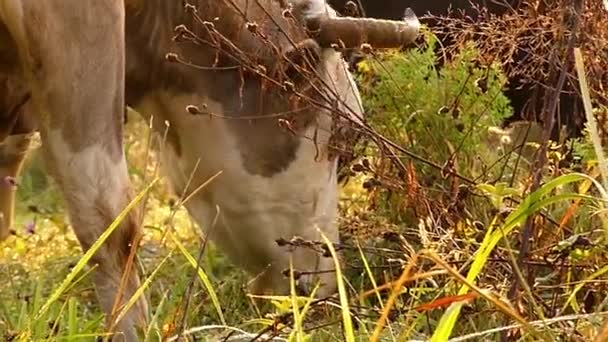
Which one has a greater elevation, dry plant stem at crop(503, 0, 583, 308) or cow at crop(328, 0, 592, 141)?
dry plant stem at crop(503, 0, 583, 308)

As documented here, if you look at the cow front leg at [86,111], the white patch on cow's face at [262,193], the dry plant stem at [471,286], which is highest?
the dry plant stem at [471,286]

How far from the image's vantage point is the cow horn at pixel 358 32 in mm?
3672

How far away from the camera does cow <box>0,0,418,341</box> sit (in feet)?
10.6

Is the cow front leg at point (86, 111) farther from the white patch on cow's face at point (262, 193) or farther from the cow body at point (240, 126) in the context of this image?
the white patch on cow's face at point (262, 193)

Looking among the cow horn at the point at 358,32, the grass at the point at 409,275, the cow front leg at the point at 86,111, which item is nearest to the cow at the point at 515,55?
the cow horn at the point at 358,32

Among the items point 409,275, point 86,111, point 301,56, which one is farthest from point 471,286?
point 301,56

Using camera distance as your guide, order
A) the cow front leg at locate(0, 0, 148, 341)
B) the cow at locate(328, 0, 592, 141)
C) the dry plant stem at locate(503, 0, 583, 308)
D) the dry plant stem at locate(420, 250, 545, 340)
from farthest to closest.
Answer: the cow at locate(328, 0, 592, 141) < the cow front leg at locate(0, 0, 148, 341) < the dry plant stem at locate(503, 0, 583, 308) < the dry plant stem at locate(420, 250, 545, 340)

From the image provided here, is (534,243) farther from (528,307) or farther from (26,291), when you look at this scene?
(26,291)

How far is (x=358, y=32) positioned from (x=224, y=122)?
1.49 ft

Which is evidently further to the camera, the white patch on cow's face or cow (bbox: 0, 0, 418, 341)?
the white patch on cow's face

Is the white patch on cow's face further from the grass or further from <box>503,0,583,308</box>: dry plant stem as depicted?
<box>503,0,583,308</box>: dry plant stem

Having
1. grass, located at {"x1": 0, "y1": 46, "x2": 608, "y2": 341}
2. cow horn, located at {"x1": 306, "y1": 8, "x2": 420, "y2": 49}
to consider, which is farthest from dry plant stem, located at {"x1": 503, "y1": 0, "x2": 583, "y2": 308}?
cow horn, located at {"x1": 306, "y1": 8, "x2": 420, "y2": 49}

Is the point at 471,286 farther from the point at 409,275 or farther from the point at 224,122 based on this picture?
the point at 224,122

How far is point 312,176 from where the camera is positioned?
3.87m
